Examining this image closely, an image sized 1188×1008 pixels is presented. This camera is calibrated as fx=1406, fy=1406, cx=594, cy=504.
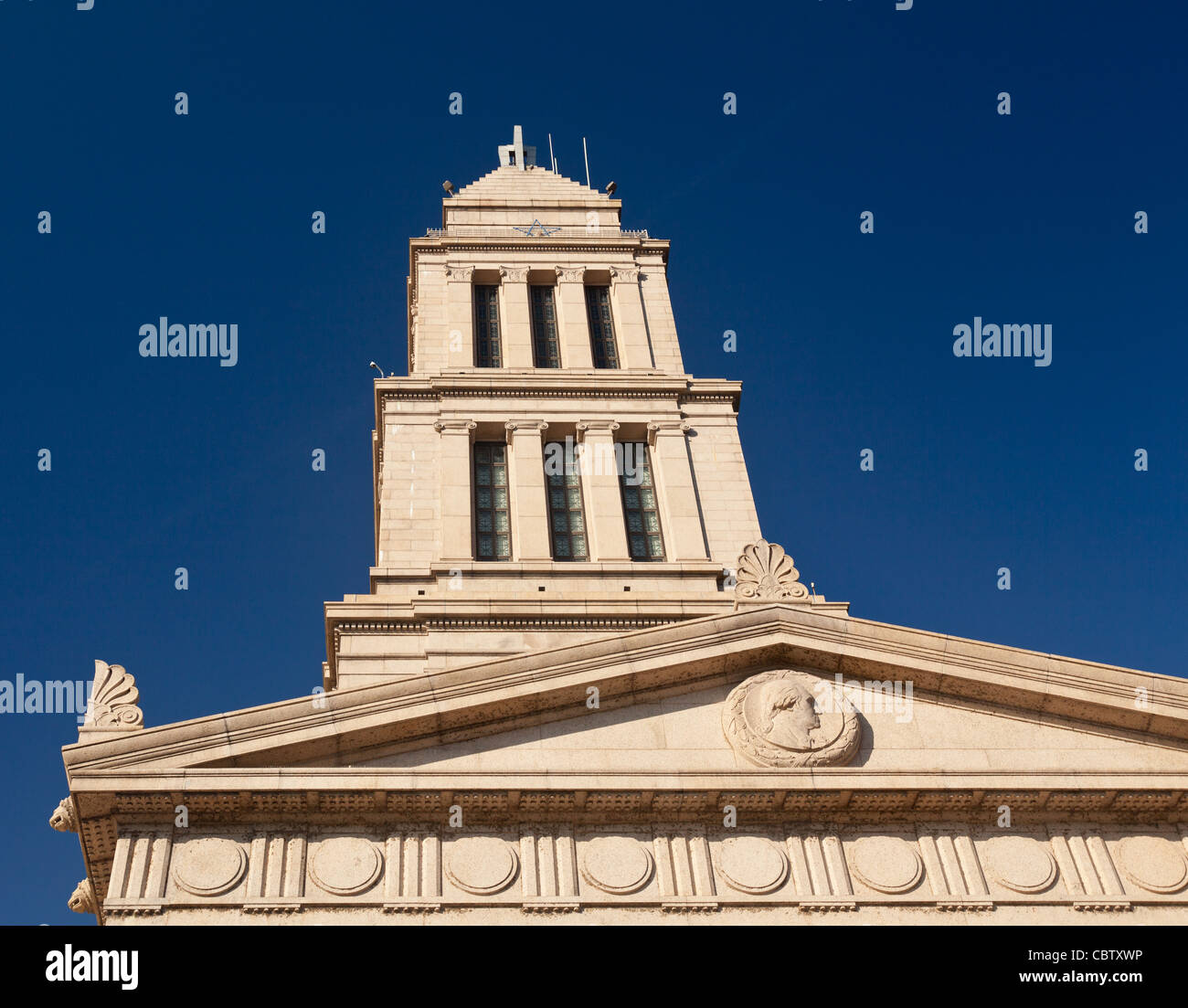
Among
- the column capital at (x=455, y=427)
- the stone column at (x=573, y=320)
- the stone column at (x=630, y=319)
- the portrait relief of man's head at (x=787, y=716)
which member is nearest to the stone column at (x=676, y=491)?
the stone column at (x=630, y=319)

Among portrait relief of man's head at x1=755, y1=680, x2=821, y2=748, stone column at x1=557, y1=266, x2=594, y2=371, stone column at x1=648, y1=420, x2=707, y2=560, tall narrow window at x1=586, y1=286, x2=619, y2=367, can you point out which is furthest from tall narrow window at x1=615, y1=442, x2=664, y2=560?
portrait relief of man's head at x1=755, y1=680, x2=821, y2=748

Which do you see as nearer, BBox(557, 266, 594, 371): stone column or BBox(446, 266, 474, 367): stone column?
BBox(446, 266, 474, 367): stone column

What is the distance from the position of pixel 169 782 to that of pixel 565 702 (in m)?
5.99

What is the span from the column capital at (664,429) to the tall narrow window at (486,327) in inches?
211

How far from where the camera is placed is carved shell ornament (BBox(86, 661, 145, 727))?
20.7 m

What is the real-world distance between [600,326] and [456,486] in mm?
Result: 8890

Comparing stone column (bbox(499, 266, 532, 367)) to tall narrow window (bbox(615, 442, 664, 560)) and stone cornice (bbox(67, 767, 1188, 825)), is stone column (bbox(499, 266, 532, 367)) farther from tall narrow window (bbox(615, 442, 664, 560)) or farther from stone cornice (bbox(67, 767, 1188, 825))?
stone cornice (bbox(67, 767, 1188, 825))

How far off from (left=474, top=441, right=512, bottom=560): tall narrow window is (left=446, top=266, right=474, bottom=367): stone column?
3.21 m

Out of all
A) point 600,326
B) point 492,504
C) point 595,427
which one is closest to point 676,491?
point 595,427

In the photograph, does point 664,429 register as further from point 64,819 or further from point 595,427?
point 64,819

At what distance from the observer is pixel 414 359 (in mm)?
42281

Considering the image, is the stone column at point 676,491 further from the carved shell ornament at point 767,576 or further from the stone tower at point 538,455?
the carved shell ornament at point 767,576

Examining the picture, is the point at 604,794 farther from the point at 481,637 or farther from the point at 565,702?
the point at 481,637
